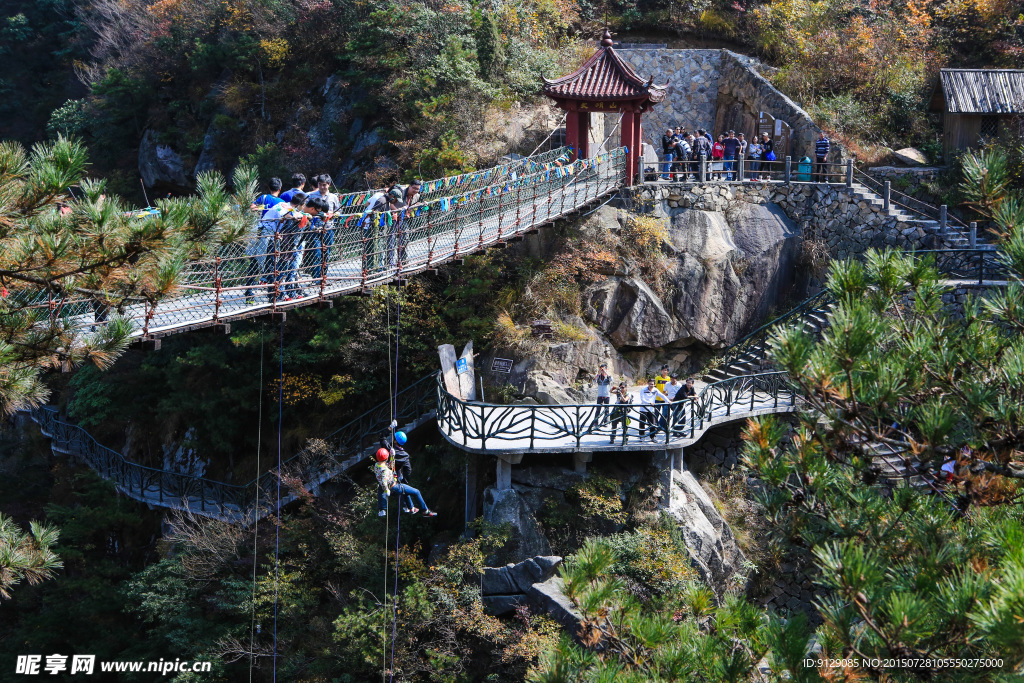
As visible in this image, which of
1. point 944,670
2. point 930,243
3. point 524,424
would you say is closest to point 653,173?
point 930,243

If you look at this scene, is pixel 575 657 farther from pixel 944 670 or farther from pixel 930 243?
pixel 930 243

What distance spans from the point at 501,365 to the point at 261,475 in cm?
500

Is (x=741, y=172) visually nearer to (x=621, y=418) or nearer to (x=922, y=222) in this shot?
(x=922, y=222)

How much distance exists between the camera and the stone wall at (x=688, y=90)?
22.1 m

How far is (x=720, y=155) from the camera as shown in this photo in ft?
62.3

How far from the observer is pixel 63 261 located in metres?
6.82

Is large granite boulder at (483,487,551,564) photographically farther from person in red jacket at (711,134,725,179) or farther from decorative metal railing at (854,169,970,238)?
decorative metal railing at (854,169,970,238)

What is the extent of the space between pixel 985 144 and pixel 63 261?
16.4m

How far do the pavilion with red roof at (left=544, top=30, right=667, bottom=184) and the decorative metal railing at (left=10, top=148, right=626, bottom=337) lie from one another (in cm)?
136

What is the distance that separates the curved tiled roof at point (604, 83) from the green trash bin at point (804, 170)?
9.76ft

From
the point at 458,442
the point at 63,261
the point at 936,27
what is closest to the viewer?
the point at 63,261

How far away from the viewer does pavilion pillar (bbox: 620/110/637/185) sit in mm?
17359

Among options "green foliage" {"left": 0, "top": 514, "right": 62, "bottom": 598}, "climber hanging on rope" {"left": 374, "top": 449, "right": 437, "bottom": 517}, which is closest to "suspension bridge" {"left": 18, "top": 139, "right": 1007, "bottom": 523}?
"climber hanging on rope" {"left": 374, "top": 449, "right": 437, "bottom": 517}

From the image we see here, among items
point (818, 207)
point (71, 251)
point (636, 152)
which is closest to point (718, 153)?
point (636, 152)
